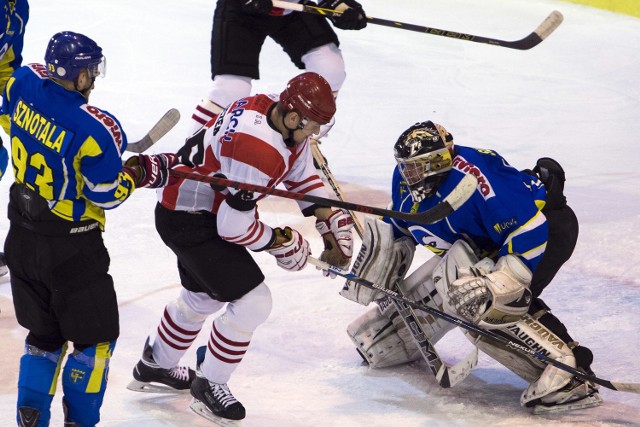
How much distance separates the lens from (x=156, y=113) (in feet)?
20.5

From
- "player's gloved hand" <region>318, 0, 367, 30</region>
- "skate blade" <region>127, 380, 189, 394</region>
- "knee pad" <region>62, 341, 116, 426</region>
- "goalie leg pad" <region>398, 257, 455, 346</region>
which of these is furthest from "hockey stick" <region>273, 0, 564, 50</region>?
"knee pad" <region>62, 341, 116, 426</region>

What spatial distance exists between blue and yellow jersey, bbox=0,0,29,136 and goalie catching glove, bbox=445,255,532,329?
207 centimetres

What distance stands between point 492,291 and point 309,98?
83cm

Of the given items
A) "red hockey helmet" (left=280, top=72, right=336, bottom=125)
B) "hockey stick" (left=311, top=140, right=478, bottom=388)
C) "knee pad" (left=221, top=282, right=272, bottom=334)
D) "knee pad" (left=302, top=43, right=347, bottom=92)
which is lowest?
"hockey stick" (left=311, top=140, right=478, bottom=388)

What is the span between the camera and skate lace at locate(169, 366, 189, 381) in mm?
3646

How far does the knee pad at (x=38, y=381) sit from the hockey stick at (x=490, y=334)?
2.86 feet

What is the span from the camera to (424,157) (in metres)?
3.41

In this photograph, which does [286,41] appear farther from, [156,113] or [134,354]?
[156,113]

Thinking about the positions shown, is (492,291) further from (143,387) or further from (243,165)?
(143,387)

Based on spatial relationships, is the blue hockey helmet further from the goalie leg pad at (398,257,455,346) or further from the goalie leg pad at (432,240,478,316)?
the goalie leg pad at (398,257,455,346)

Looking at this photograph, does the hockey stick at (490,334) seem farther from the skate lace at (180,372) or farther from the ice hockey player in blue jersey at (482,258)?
the skate lace at (180,372)

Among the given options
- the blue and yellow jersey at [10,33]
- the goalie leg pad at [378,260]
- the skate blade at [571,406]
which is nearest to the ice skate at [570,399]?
the skate blade at [571,406]

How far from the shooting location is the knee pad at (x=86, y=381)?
10.1ft

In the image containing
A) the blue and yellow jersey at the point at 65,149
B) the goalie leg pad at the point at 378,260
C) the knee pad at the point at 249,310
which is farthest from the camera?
the goalie leg pad at the point at 378,260
